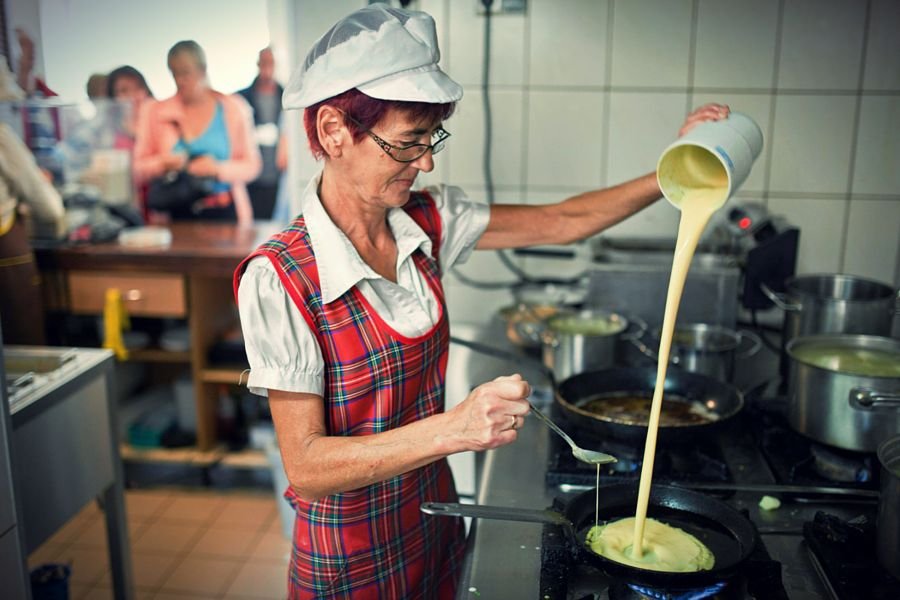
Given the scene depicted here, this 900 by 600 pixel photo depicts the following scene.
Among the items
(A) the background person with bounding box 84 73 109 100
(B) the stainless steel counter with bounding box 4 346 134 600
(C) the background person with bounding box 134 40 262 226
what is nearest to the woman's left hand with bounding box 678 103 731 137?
(B) the stainless steel counter with bounding box 4 346 134 600

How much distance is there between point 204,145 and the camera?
150 inches

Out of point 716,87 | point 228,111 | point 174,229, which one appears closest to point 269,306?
point 716,87

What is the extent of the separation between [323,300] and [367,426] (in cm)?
21

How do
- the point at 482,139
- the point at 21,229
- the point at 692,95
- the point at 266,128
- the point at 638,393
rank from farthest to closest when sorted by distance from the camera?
the point at 266,128 < the point at 21,229 < the point at 482,139 < the point at 692,95 < the point at 638,393

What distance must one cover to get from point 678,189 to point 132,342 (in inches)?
95.4

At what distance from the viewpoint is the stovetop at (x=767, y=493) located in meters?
1.00

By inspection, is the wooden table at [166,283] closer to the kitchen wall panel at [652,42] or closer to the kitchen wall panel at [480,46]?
the kitchen wall panel at [480,46]

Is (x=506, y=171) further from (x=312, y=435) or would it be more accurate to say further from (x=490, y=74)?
(x=312, y=435)

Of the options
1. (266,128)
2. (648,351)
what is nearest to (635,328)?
(648,351)

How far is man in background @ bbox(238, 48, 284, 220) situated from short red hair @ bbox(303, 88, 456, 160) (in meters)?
2.97

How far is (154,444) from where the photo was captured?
10.3 ft

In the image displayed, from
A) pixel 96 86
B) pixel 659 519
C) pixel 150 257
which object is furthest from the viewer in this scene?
pixel 150 257

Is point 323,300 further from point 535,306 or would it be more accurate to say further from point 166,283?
point 166,283

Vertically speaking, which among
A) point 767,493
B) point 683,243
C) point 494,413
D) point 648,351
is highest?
point 683,243
